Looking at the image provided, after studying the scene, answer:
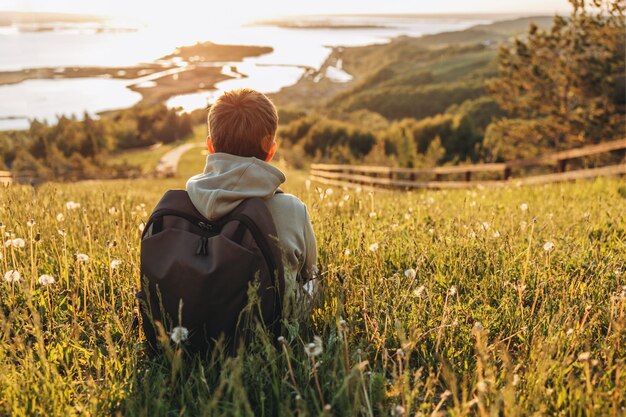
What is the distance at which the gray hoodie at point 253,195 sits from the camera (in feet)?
7.89

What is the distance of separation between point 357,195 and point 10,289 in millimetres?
3094

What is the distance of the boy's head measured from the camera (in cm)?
253

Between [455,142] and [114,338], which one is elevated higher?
[114,338]

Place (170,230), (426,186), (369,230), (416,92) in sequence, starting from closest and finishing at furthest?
(170,230) → (369,230) → (426,186) → (416,92)

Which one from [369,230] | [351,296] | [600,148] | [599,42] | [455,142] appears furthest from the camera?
[455,142]

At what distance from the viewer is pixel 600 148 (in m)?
10.4

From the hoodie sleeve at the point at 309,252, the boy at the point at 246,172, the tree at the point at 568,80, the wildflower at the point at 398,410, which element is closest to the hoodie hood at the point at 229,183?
the boy at the point at 246,172

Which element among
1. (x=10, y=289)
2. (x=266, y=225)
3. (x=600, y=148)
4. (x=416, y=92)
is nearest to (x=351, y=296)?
(x=266, y=225)

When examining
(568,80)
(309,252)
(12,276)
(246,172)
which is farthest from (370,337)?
(568,80)

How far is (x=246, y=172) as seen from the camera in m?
2.46

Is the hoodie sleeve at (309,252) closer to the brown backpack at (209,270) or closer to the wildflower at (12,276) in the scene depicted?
the brown backpack at (209,270)

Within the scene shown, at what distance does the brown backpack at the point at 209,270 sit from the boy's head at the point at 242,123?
1.03ft

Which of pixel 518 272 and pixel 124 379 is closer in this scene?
pixel 124 379

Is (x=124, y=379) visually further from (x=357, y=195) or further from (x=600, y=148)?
(x=600, y=148)
